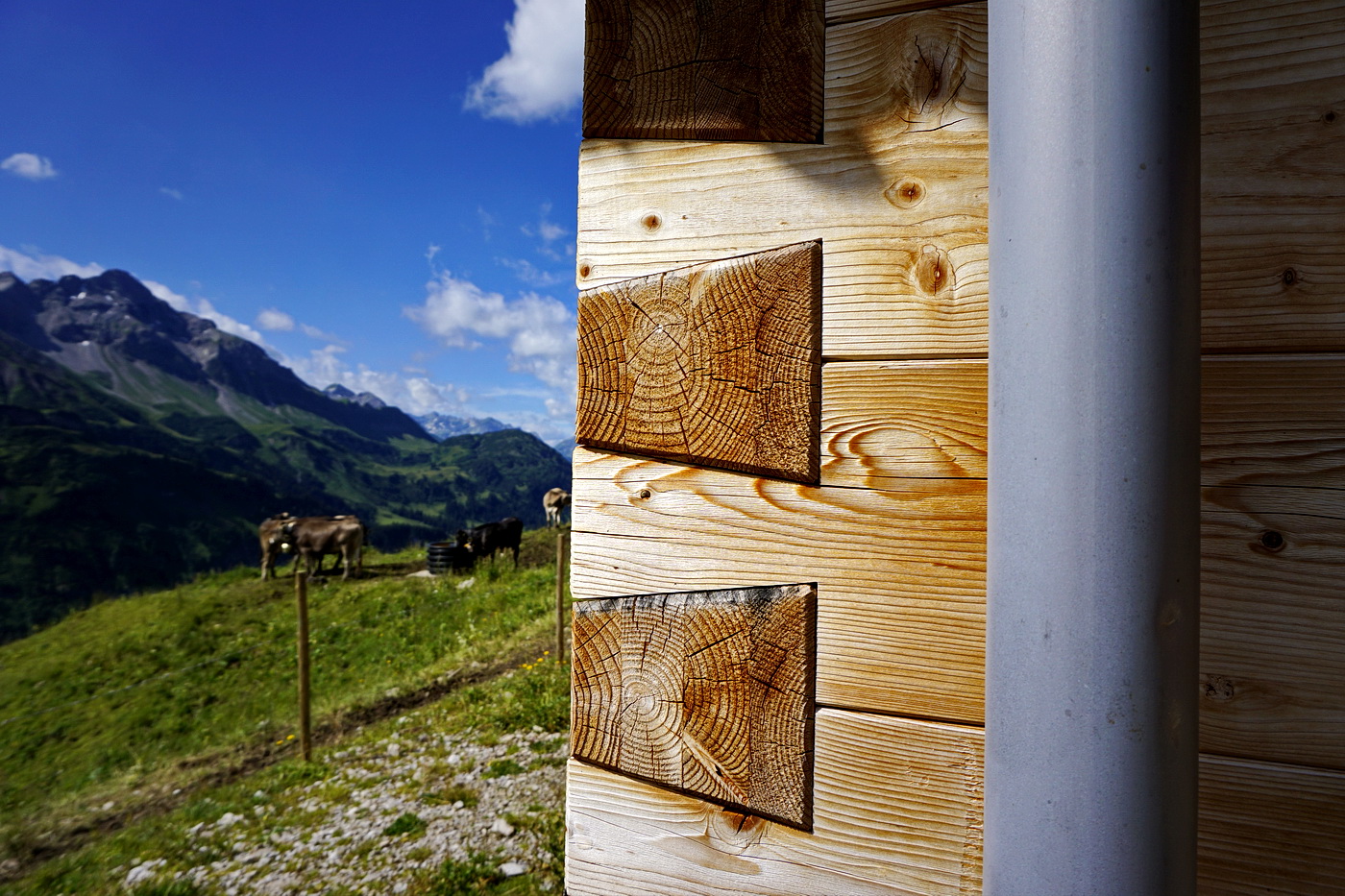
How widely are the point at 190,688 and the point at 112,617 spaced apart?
7364 millimetres

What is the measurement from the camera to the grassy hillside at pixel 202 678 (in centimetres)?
743

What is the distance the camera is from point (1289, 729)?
Answer: 830mm

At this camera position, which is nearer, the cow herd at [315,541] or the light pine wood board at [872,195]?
the light pine wood board at [872,195]

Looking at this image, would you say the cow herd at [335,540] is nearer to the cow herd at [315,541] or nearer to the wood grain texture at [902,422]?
the cow herd at [315,541]

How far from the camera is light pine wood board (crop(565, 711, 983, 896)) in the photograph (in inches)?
36.9

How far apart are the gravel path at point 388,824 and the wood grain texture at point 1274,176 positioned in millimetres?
4453

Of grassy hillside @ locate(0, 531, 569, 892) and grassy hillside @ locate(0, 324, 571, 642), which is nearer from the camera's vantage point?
grassy hillside @ locate(0, 531, 569, 892)

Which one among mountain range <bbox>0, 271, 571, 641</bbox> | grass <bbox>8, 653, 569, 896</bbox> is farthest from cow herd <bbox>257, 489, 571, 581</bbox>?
grass <bbox>8, 653, 569, 896</bbox>

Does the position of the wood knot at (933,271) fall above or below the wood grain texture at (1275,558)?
above

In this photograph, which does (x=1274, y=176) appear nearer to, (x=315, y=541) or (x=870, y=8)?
(x=870, y=8)

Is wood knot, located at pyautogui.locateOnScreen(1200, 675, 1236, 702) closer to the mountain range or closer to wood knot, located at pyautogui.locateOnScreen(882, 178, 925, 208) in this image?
wood knot, located at pyautogui.locateOnScreen(882, 178, 925, 208)

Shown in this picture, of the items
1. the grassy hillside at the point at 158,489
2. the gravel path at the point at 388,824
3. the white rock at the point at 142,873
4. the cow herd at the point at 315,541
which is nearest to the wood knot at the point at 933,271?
the gravel path at the point at 388,824

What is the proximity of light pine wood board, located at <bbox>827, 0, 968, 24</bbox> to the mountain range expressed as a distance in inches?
939

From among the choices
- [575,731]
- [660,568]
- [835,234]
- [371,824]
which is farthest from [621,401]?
[371,824]
